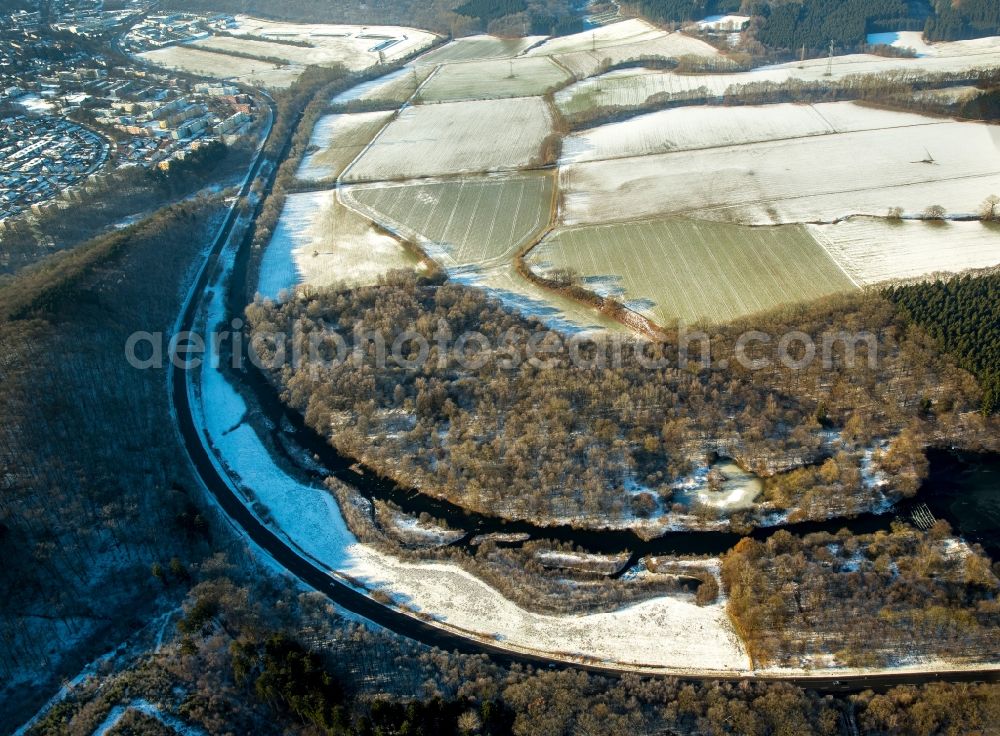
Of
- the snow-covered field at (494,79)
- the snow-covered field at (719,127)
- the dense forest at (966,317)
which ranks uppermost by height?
the snow-covered field at (494,79)

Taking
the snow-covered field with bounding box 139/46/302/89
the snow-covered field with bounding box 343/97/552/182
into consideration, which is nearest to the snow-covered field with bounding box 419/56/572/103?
the snow-covered field with bounding box 343/97/552/182

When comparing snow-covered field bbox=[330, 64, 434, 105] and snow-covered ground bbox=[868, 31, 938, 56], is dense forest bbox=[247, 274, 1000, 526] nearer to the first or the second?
snow-covered field bbox=[330, 64, 434, 105]

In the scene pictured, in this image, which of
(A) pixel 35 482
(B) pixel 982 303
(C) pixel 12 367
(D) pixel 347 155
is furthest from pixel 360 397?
(D) pixel 347 155

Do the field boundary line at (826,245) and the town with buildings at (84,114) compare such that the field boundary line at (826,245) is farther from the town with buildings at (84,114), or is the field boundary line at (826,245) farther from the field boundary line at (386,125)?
the town with buildings at (84,114)

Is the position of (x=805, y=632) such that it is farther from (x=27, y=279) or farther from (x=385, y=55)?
(x=385, y=55)

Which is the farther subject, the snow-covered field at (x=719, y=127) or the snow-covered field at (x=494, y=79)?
the snow-covered field at (x=494, y=79)

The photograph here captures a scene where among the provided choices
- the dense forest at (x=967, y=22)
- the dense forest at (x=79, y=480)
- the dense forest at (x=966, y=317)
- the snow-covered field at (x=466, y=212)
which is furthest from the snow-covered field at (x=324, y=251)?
the dense forest at (x=967, y=22)

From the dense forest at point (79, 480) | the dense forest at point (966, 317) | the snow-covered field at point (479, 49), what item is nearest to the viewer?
the dense forest at point (79, 480)
